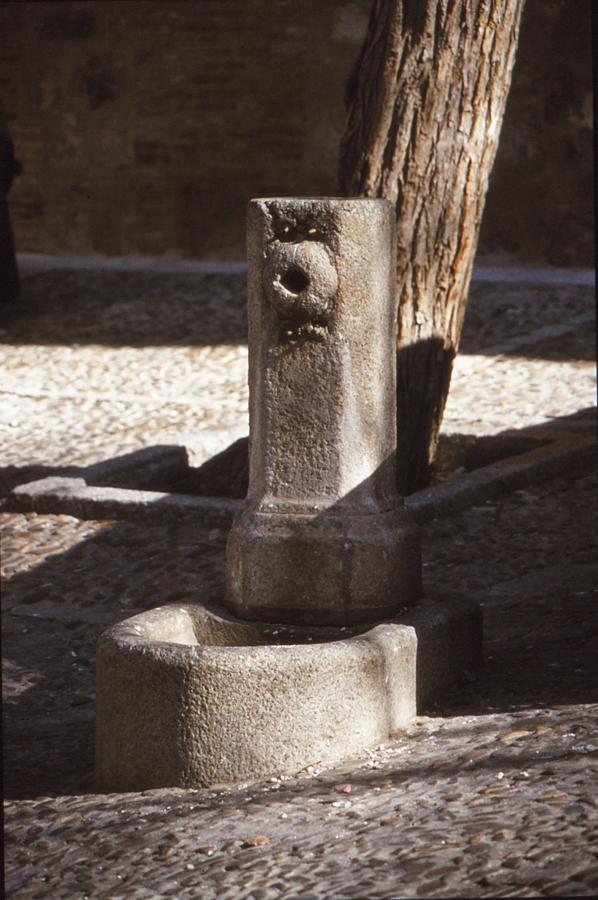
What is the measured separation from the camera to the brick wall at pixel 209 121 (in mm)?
12141

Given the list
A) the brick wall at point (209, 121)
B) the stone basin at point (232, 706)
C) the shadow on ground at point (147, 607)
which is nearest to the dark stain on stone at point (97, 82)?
the brick wall at point (209, 121)

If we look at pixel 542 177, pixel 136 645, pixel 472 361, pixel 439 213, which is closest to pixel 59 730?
pixel 136 645

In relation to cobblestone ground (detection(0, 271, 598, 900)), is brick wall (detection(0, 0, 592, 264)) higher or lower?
higher

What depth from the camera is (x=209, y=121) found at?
13156 mm

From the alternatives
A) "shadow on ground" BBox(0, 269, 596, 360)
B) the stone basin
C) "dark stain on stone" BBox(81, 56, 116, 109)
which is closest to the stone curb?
the stone basin

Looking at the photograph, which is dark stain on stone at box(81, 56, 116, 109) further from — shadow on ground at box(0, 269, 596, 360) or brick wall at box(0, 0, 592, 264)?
shadow on ground at box(0, 269, 596, 360)

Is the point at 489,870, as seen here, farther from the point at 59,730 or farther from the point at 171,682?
the point at 59,730

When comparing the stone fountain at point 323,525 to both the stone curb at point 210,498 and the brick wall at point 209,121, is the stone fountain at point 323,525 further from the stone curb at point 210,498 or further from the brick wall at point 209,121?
the brick wall at point 209,121

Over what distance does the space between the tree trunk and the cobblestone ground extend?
0.78m

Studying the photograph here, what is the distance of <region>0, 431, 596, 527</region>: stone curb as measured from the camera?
6191mm

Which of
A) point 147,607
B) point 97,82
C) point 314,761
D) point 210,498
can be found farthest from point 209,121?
point 314,761

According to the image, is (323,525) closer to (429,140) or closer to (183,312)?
(429,140)

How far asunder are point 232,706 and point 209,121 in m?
9.91

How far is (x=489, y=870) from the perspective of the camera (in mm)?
2990
